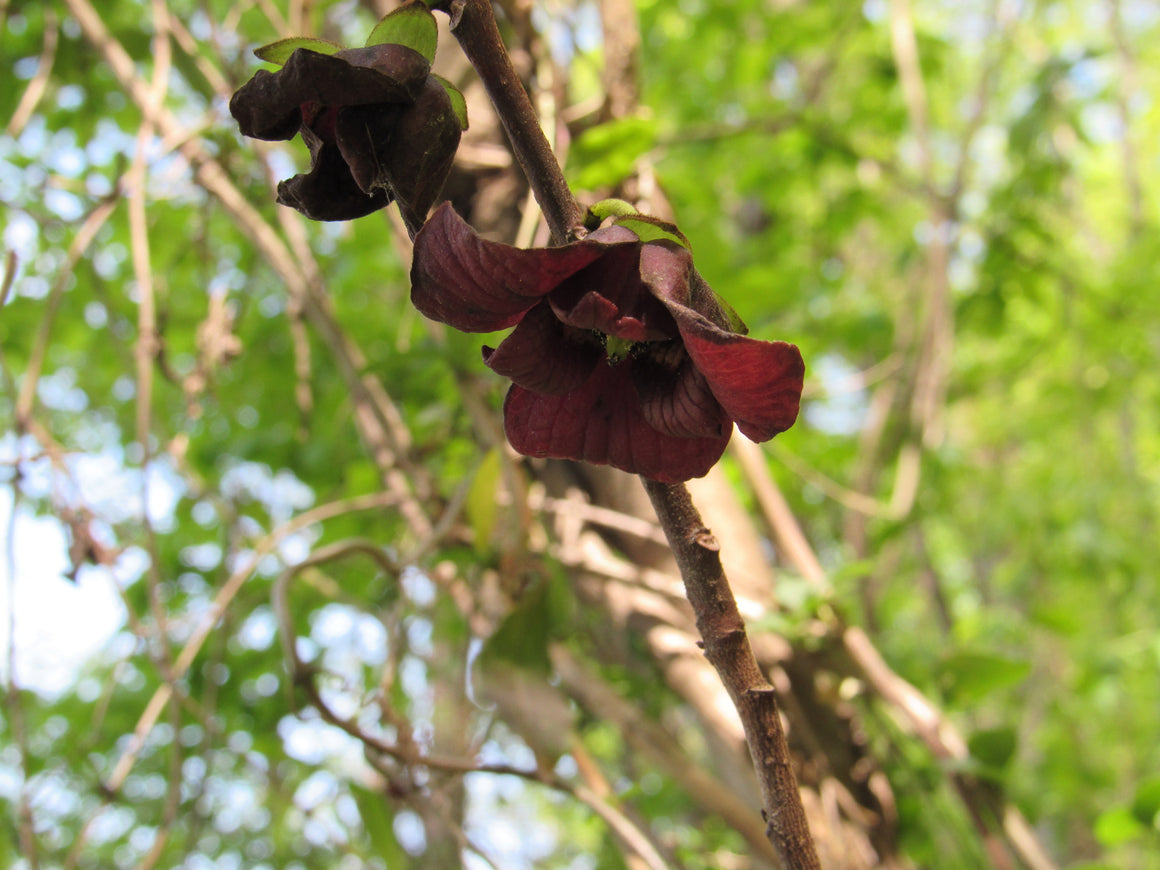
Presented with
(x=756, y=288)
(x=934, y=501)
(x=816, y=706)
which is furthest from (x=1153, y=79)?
(x=816, y=706)

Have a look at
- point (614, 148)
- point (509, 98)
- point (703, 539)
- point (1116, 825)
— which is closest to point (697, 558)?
point (703, 539)

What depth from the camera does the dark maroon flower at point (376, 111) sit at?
1.24ft

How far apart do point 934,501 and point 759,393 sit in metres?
2.13

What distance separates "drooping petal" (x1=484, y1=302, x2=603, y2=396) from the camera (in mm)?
404

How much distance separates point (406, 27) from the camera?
0.41 m

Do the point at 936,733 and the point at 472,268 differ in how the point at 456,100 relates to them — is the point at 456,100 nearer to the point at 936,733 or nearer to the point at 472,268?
the point at 472,268

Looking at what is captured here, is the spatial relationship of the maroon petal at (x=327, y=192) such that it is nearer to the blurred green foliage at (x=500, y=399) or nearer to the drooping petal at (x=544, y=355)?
the drooping petal at (x=544, y=355)

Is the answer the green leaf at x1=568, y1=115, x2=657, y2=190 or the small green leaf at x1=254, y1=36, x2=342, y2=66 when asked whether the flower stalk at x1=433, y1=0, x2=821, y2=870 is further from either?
the green leaf at x1=568, y1=115, x2=657, y2=190

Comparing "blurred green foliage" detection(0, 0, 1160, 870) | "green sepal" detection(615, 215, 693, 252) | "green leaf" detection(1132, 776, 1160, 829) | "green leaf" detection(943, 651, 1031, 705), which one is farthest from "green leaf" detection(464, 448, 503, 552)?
"green leaf" detection(1132, 776, 1160, 829)

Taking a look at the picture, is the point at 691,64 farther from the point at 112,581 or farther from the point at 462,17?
the point at 462,17

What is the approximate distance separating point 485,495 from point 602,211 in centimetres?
81

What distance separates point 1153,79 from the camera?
6.30 m

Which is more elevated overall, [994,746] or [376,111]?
[994,746]

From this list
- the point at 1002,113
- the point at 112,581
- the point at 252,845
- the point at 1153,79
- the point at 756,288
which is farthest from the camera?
the point at 1153,79
